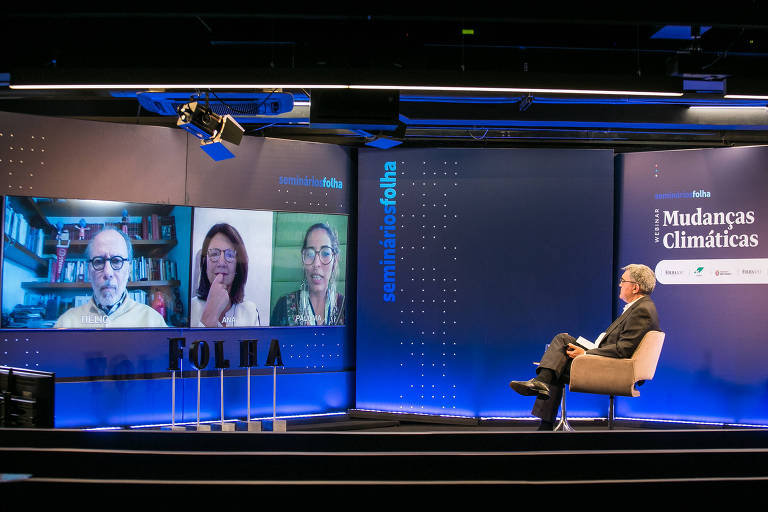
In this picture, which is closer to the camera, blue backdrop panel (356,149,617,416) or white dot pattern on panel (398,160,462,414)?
blue backdrop panel (356,149,617,416)

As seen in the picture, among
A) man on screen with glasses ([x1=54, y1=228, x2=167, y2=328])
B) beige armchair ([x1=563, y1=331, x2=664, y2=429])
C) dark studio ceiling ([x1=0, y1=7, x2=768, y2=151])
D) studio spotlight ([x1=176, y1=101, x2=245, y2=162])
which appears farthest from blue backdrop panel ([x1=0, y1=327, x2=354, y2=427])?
beige armchair ([x1=563, y1=331, x2=664, y2=429])

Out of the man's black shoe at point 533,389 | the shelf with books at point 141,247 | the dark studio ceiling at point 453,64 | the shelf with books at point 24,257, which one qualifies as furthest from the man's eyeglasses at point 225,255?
the man's black shoe at point 533,389

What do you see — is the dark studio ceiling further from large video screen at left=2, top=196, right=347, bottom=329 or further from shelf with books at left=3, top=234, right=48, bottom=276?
shelf with books at left=3, top=234, right=48, bottom=276

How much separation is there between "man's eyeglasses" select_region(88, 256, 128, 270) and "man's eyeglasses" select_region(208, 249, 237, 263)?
2.74 ft

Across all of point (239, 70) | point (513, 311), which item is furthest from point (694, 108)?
point (239, 70)

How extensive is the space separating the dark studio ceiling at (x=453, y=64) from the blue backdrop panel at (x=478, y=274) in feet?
1.91

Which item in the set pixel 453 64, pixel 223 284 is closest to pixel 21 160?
pixel 223 284

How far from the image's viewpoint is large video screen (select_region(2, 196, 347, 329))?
6.32 meters

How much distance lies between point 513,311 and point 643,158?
86.3 inches

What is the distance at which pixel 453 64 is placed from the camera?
269 inches

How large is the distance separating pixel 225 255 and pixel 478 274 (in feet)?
8.86

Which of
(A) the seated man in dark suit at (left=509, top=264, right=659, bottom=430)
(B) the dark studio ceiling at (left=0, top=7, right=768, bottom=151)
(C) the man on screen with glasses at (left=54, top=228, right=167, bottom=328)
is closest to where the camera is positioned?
(B) the dark studio ceiling at (left=0, top=7, right=768, bottom=151)

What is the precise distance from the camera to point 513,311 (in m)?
7.39
